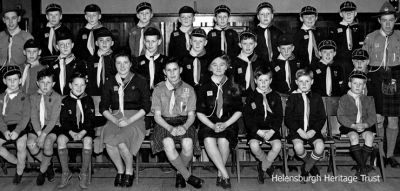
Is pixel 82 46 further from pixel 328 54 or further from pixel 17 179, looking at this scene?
pixel 328 54

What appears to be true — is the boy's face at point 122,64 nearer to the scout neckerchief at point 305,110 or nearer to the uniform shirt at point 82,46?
the uniform shirt at point 82,46

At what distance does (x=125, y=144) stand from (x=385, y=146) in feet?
10.2

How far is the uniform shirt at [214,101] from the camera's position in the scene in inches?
207

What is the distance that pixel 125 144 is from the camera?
200 inches

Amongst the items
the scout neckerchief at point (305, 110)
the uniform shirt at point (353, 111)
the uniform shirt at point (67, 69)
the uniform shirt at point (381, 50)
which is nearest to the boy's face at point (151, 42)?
the uniform shirt at point (67, 69)

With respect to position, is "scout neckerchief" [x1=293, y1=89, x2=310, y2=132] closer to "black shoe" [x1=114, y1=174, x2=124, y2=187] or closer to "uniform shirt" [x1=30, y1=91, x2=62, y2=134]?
"black shoe" [x1=114, y1=174, x2=124, y2=187]

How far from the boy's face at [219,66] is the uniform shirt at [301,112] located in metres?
0.74

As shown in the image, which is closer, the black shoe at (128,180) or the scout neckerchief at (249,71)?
the black shoe at (128,180)

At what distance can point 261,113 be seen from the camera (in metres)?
5.26

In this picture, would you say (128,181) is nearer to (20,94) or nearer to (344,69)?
(20,94)

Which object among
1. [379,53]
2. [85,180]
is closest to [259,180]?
[85,180]

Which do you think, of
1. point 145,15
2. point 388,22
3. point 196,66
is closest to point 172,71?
point 196,66

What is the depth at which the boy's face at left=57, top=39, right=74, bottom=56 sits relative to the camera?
579 centimetres

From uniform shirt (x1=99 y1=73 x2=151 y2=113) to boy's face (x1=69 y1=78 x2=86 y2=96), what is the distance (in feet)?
0.74
